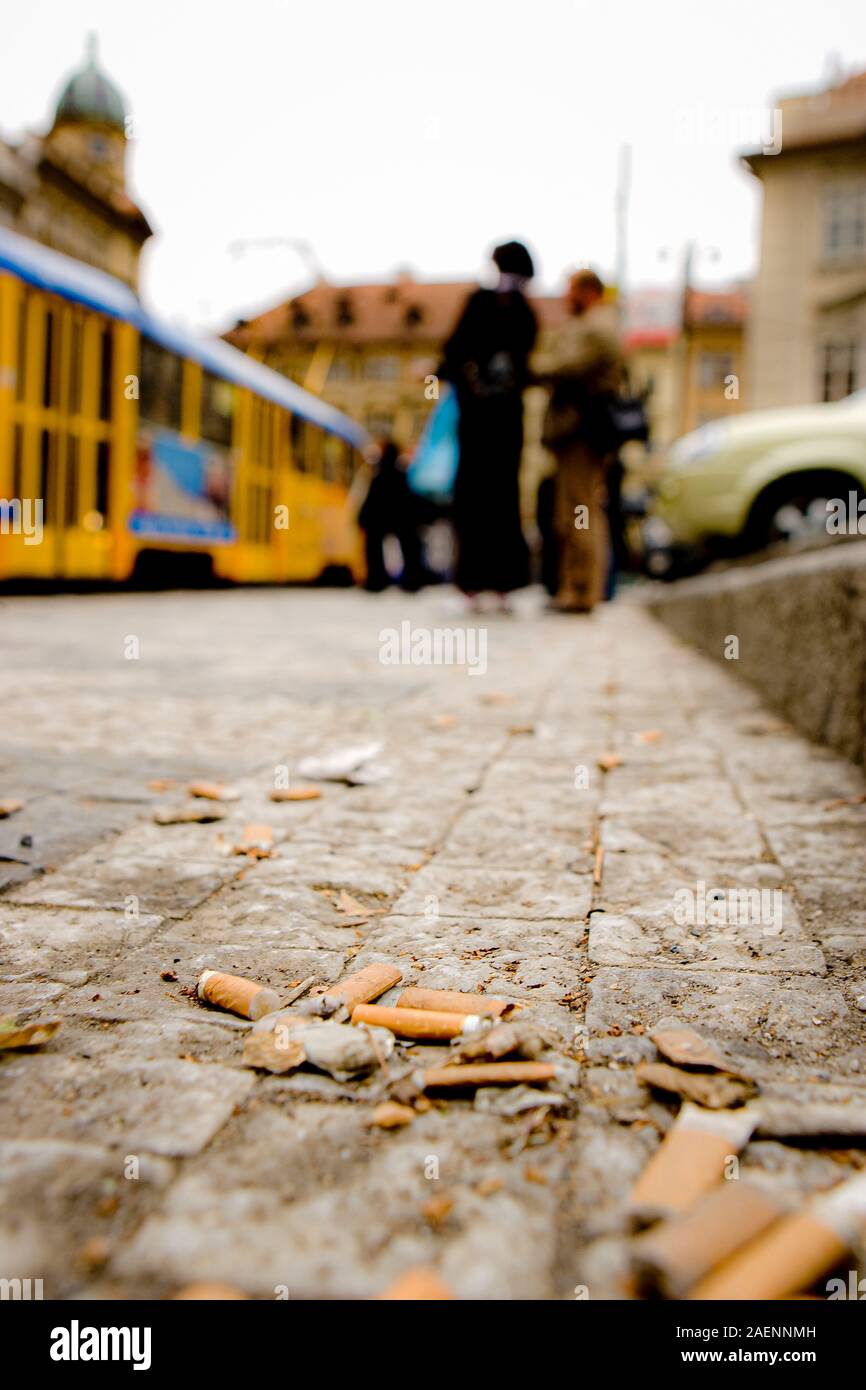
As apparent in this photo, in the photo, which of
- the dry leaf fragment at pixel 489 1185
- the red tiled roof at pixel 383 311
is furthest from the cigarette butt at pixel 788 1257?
the red tiled roof at pixel 383 311

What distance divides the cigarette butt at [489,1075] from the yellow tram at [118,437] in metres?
8.68

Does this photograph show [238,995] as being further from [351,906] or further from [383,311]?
[383,311]

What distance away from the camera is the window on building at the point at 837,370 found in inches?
1094

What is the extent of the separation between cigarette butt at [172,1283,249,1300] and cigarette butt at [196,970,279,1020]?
0.54m

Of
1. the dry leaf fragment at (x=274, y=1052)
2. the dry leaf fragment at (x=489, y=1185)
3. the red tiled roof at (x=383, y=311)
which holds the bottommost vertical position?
the dry leaf fragment at (x=489, y=1185)

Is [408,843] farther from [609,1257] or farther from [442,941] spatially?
[609,1257]

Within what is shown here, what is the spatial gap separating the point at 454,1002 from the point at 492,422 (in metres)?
7.44

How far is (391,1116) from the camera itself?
3.89 feet

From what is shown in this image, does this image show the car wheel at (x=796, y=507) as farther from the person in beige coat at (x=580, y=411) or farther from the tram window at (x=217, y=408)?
the tram window at (x=217, y=408)

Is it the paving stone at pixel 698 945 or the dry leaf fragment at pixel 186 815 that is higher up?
the dry leaf fragment at pixel 186 815

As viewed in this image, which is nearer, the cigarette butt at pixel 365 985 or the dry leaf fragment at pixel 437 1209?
the dry leaf fragment at pixel 437 1209

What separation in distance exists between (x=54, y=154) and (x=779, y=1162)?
42078mm

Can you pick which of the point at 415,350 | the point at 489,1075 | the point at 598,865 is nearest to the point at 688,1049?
the point at 489,1075
